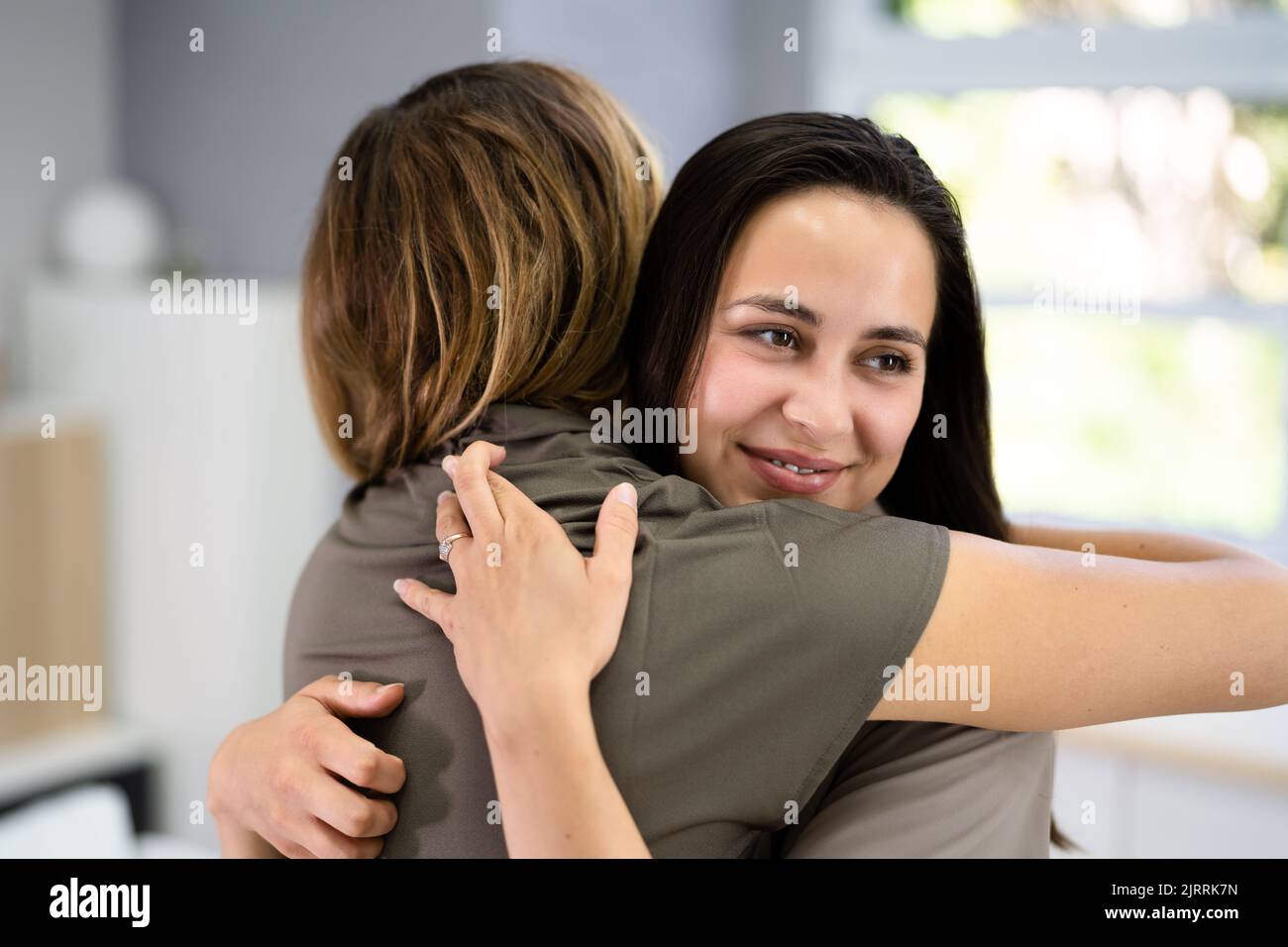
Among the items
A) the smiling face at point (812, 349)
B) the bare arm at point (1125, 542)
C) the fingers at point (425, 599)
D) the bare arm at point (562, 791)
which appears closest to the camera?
the bare arm at point (562, 791)

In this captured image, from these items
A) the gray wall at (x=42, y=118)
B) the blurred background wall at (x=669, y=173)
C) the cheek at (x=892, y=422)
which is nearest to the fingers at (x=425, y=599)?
the cheek at (x=892, y=422)

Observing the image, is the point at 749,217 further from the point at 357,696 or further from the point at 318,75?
the point at 318,75

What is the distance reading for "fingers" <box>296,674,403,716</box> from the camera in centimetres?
95

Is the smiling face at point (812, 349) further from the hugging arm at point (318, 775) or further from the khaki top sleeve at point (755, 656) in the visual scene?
the hugging arm at point (318, 775)

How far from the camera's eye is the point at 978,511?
121cm

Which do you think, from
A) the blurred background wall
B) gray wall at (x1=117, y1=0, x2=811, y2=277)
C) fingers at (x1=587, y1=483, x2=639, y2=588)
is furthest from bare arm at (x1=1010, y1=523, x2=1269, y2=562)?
gray wall at (x1=117, y1=0, x2=811, y2=277)

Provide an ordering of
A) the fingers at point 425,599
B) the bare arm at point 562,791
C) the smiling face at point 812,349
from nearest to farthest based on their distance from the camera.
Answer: the bare arm at point 562,791, the fingers at point 425,599, the smiling face at point 812,349

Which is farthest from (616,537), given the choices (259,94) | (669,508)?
(259,94)

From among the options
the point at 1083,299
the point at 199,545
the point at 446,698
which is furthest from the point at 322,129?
the point at 446,698

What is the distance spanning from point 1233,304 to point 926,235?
1.97 m

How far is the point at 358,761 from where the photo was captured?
3.03 feet

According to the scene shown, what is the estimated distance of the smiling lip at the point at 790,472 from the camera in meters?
1.06

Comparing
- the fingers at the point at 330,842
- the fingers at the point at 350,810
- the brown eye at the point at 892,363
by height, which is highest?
the brown eye at the point at 892,363

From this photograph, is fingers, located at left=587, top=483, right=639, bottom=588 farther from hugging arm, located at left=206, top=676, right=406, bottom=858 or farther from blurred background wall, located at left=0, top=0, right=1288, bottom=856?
blurred background wall, located at left=0, top=0, right=1288, bottom=856
